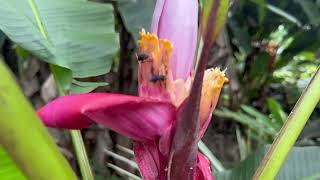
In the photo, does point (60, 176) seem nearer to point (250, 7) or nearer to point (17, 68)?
point (17, 68)

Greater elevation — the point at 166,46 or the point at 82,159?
the point at 166,46

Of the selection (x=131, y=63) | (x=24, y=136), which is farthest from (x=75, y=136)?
(x=131, y=63)

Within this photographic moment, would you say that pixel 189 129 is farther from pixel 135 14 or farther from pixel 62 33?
pixel 135 14

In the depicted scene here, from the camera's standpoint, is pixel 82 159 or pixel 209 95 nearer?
pixel 209 95

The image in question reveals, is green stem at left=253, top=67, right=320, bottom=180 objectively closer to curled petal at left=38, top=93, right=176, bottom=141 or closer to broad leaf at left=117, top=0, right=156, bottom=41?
curled petal at left=38, top=93, right=176, bottom=141

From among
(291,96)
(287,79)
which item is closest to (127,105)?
(291,96)

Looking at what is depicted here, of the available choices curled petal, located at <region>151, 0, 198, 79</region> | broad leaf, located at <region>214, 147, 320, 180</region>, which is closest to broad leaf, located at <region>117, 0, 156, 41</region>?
broad leaf, located at <region>214, 147, 320, 180</region>
